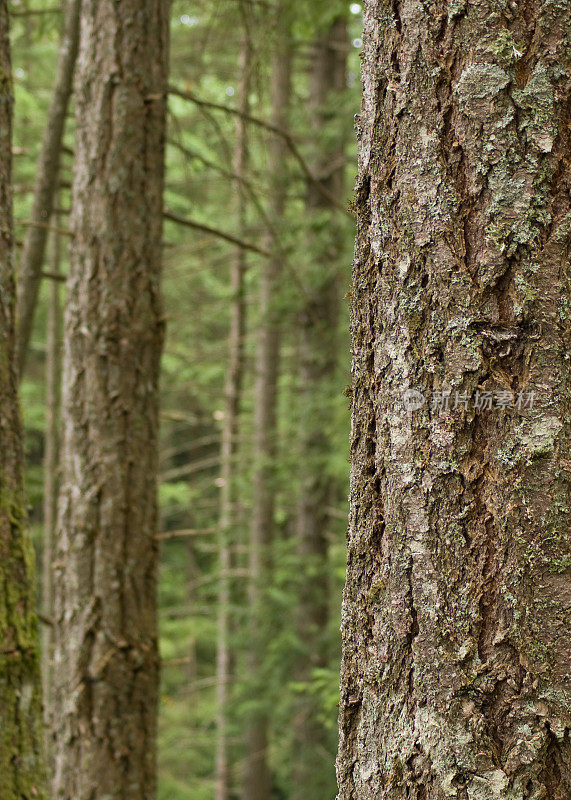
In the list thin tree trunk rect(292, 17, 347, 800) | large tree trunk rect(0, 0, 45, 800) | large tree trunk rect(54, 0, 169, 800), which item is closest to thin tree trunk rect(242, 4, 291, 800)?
thin tree trunk rect(292, 17, 347, 800)

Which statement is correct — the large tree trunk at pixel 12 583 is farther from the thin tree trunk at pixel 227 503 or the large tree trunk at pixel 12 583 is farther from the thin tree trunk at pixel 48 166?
the thin tree trunk at pixel 227 503

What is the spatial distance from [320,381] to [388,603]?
303 inches

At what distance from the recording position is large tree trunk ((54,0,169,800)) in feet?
12.2

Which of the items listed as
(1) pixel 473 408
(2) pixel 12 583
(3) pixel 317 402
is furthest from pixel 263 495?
(1) pixel 473 408

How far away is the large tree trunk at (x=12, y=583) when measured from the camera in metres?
2.47

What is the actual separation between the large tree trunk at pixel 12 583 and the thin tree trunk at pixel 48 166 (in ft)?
6.09

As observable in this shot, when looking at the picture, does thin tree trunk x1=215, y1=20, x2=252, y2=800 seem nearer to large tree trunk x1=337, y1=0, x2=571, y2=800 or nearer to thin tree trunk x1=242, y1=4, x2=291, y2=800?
thin tree trunk x1=242, y1=4, x2=291, y2=800

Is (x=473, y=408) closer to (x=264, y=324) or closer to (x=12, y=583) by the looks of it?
(x=12, y=583)

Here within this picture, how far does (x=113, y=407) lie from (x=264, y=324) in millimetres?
6053

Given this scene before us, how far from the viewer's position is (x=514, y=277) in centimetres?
125

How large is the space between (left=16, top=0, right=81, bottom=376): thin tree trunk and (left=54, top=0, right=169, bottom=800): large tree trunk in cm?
66

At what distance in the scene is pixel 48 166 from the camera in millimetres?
4602

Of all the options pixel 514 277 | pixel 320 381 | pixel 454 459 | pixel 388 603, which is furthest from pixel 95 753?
pixel 320 381

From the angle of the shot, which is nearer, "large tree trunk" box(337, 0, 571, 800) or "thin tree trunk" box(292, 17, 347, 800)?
"large tree trunk" box(337, 0, 571, 800)
